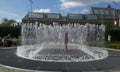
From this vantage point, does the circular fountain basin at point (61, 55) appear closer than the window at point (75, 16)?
Yes

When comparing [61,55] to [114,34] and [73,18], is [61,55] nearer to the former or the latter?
[114,34]

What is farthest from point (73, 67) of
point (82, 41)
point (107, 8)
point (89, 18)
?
point (107, 8)

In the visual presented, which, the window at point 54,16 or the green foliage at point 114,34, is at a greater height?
the window at point 54,16

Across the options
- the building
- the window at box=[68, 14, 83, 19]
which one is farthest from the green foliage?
the window at box=[68, 14, 83, 19]

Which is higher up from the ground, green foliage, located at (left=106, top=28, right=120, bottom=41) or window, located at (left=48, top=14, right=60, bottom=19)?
A: window, located at (left=48, top=14, right=60, bottom=19)

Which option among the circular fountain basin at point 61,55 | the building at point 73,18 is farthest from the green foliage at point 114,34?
the building at point 73,18

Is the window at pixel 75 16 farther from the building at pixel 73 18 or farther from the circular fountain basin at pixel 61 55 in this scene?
the circular fountain basin at pixel 61 55

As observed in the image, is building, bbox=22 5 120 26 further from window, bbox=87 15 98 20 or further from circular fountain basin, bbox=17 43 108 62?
circular fountain basin, bbox=17 43 108 62

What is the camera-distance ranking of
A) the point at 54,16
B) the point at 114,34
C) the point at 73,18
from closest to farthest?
the point at 114,34 → the point at 54,16 → the point at 73,18

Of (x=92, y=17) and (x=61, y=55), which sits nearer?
(x=61, y=55)

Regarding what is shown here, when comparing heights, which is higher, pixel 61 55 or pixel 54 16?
pixel 54 16

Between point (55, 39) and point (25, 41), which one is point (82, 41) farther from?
point (25, 41)

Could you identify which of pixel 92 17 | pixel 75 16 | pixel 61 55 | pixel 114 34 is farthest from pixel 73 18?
pixel 61 55

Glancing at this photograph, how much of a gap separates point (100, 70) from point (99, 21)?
78.3 meters
